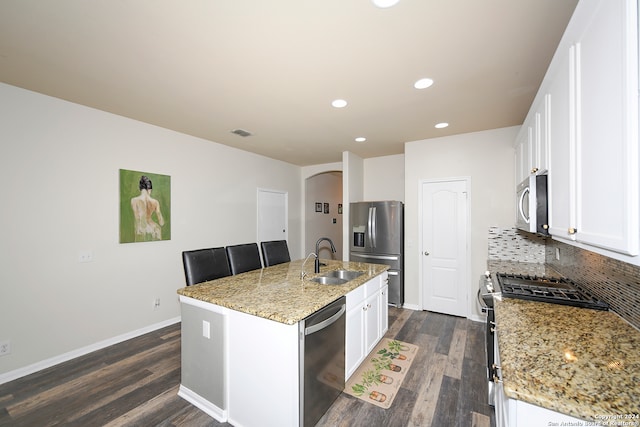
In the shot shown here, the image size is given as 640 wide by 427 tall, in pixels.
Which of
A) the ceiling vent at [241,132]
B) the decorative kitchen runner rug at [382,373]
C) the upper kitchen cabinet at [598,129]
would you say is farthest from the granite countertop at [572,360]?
the ceiling vent at [241,132]

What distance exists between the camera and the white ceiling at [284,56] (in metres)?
1.47

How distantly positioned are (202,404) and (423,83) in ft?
10.6

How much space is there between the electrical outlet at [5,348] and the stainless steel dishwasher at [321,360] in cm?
284

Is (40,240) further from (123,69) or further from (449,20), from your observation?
(449,20)

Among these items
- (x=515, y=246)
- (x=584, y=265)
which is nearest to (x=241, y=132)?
(x=584, y=265)

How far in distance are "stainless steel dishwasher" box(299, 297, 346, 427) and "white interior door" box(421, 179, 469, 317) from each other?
246 centimetres

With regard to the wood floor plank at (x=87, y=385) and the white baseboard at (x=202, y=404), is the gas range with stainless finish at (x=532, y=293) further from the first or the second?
the wood floor plank at (x=87, y=385)

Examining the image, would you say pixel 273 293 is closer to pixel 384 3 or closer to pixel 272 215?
pixel 384 3

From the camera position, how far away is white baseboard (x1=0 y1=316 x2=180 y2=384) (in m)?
2.33

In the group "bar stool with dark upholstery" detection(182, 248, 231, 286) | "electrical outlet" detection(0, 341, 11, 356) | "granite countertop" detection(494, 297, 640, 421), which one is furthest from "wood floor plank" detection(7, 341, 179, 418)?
"granite countertop" detection(494, 297, 640, 421)

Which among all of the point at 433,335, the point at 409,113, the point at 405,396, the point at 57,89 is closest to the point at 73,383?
the point at 57,89

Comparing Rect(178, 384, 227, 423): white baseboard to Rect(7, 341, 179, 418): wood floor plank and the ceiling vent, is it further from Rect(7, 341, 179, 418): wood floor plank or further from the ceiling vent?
the ceiling vent

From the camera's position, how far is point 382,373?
2.39 metres

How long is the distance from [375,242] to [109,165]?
12.7 feet
